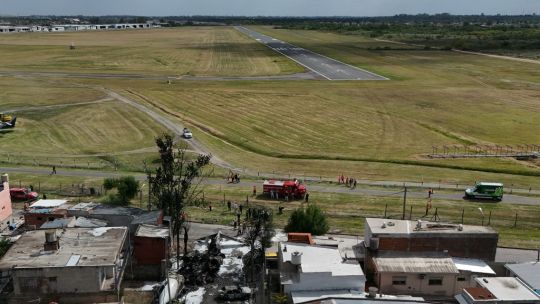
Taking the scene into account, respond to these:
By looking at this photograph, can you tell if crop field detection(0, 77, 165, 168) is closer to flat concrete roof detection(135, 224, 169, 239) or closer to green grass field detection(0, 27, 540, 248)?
green grass field detection(0, 27, 540, 248)

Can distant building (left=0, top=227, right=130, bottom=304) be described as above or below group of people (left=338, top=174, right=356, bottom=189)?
above

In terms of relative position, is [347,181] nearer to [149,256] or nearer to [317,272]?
[149,256]

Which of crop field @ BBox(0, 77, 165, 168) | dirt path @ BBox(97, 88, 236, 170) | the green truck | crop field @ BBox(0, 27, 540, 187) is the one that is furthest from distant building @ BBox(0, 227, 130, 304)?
the green truck

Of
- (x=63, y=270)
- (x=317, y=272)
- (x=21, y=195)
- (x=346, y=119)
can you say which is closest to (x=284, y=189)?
(x=317, y=272)

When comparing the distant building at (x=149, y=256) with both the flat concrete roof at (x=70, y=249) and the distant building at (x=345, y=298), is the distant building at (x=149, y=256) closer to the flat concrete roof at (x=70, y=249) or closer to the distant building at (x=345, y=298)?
the flat concrete roof at (x=70, y=249)

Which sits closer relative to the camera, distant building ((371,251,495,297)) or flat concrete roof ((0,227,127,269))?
flat concrete roof ((0,227,127,269))

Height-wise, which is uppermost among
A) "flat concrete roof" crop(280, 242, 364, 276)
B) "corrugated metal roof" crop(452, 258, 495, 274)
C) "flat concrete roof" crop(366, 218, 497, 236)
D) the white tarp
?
"flat concrete roof" crop(366, 218, 497, 236)

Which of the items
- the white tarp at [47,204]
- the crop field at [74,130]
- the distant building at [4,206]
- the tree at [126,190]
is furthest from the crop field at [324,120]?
the distant building at [4,206]
